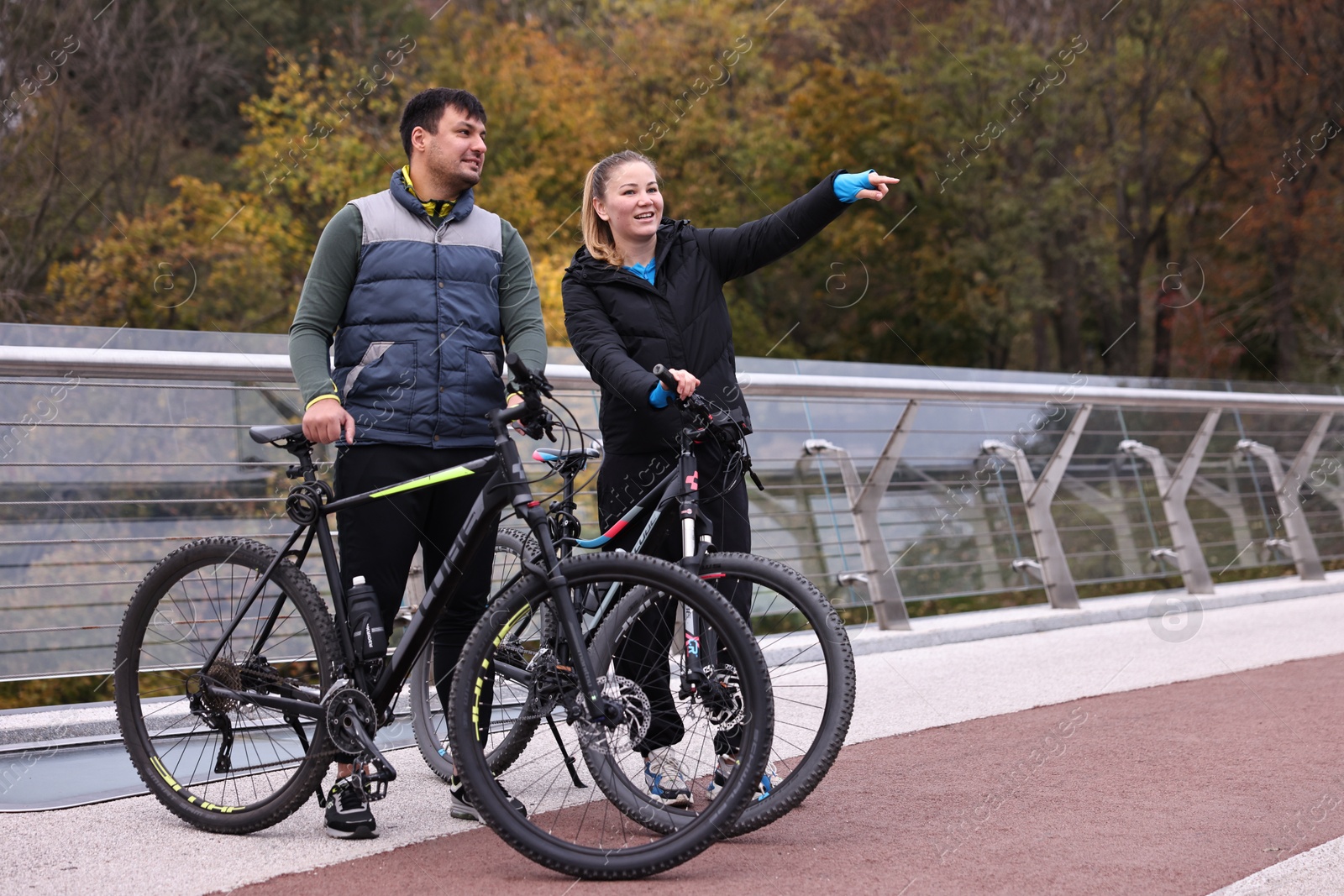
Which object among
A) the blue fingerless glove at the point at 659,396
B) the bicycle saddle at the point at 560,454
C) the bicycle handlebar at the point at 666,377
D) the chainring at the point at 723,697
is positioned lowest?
the chainring at the point at 723,697

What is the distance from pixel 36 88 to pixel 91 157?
3.59 metres

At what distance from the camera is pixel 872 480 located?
7164mm

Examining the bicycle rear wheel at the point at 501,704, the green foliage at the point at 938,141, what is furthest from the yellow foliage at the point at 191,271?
the bicycle rear wheel at the point at 501,704

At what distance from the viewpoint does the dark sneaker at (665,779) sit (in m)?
3.54

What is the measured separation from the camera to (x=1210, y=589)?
8945 millimetres

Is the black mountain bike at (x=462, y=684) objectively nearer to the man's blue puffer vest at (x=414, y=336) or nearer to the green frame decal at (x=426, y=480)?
the green frame decal at (x=426, y=480)

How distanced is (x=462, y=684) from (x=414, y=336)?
1.01 m

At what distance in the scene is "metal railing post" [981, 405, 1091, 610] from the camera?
26.1ft

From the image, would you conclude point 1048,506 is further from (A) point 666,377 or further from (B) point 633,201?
(A) point 666,377

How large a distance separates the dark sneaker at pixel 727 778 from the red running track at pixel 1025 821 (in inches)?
4.5

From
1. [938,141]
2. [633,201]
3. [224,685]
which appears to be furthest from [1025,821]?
[938,141]

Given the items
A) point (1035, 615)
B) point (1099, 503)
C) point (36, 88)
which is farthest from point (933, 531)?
point (36, 88)

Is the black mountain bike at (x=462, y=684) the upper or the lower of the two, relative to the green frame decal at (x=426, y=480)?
lower

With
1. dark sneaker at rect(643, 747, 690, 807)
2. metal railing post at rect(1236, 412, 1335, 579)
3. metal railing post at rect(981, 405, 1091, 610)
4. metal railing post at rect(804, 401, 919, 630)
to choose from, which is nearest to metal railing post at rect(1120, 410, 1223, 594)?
metal railing post at rect(981, 405, 1091, 610)
